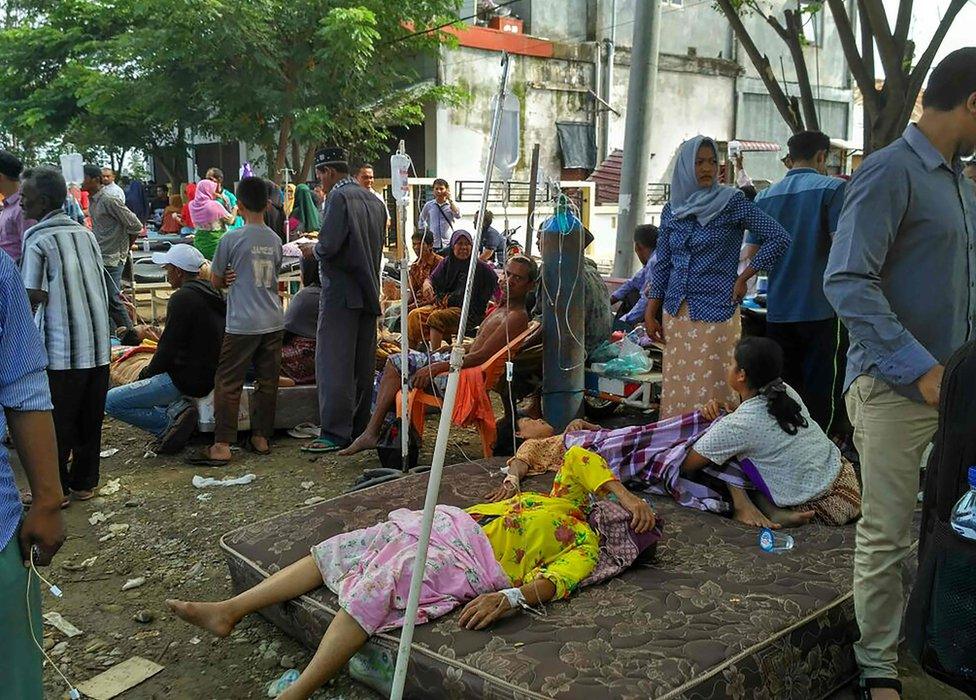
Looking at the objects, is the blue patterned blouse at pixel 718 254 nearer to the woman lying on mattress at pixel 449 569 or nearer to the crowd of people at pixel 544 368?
the crowd of people at pixel 544 368

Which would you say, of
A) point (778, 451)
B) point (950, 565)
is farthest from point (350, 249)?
point (950, 565)

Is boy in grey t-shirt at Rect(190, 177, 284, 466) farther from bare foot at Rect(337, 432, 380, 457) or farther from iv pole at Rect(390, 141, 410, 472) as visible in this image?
iv pole at Rect(390, 141, 410, 472)

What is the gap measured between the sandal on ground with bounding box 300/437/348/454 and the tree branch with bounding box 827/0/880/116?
4.71 m

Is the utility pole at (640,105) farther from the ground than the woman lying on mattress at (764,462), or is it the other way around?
the utility pole at (640,105)

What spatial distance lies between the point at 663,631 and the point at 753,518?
1.18m

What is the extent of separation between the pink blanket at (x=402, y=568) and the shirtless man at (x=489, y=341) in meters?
2.18

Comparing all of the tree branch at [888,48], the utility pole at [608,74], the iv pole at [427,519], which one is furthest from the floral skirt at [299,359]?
the utility pole at [608,74]

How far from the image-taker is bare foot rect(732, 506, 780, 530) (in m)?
3.86

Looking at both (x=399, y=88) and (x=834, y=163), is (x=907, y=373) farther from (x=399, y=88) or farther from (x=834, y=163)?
(x=834, y=163)

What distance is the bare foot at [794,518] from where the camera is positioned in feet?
12.6

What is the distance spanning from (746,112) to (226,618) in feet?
79.4

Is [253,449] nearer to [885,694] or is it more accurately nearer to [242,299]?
[242,299]

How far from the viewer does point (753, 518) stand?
389 centimetres

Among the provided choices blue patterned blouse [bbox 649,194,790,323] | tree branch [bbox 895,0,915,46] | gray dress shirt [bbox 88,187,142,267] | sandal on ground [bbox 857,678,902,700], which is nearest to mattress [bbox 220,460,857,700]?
sandal on ground [bbox 857,678,902,700]
